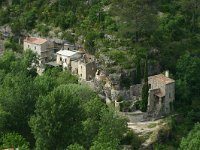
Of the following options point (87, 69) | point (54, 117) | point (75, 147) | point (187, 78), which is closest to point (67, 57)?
point (87, 69)

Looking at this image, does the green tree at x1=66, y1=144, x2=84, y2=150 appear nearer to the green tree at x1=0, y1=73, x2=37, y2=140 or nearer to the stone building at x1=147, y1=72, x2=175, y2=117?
the green tree at x1=0, y1=73, x2=37, y2=140

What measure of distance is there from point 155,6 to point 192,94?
1633 cm

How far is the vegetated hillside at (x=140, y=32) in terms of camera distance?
73.6 meters

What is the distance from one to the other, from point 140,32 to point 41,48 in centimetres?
1407

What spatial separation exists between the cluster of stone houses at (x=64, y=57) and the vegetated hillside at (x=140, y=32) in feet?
4.88

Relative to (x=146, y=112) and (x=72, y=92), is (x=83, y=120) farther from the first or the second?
(x=146, y=112)

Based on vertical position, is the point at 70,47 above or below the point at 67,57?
above

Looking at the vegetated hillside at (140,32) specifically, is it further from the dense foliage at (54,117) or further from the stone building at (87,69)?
the dense foliage at (54,117)

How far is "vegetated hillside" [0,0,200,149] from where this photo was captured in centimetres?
7360

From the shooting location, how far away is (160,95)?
71.1m

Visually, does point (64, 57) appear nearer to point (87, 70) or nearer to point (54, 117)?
point (87, 70)

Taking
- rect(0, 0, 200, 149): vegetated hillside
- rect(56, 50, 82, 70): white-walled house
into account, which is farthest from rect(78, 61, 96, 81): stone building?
rect(56, 50, 82, 70): white-walled house

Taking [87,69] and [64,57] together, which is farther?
[64,57]

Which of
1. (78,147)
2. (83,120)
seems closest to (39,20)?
(83,120)
